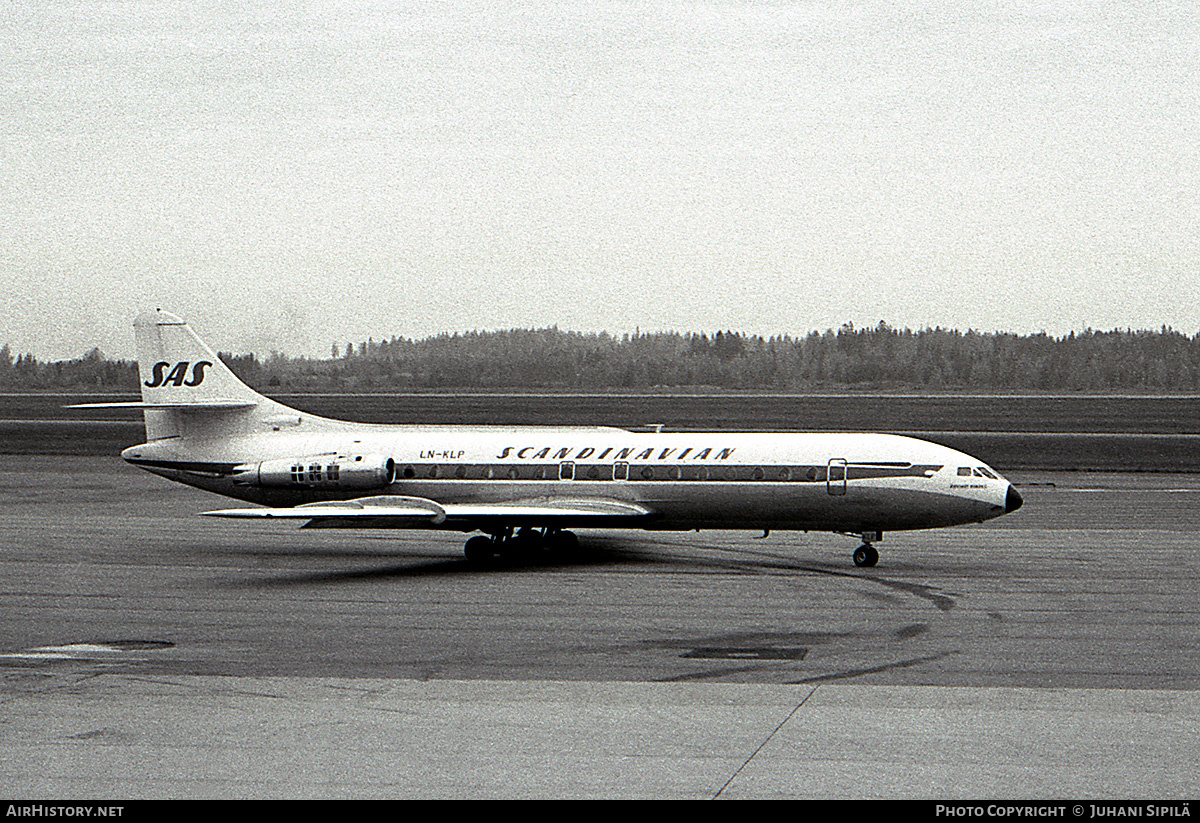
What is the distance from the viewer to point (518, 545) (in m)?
36.2

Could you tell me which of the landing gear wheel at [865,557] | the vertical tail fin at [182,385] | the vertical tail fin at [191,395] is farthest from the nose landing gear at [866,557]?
the vertical tail fin at [182,385]

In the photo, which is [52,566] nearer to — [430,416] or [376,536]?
[376,536]

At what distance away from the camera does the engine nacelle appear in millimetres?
37125

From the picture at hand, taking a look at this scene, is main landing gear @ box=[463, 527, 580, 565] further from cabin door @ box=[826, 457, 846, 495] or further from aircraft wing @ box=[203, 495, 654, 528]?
cabin door @ box=[826, 457, 846, 495]

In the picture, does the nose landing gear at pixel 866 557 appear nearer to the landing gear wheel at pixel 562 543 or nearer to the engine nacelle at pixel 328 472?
the landing gear wheel at pixel 562 543

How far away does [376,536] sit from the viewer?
Result: 141 ft

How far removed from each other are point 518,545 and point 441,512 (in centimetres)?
236

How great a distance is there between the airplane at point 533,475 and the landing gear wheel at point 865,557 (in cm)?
5

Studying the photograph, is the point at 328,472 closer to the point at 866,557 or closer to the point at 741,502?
the point at 741,502

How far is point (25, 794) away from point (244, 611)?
44.2 ft

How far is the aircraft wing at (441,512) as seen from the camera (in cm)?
3362

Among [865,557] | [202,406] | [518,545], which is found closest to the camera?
[865,557]

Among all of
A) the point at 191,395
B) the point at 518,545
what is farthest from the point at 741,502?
the point at 191,395
